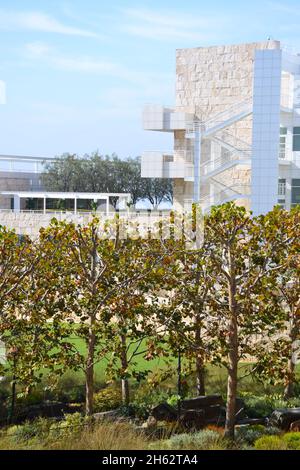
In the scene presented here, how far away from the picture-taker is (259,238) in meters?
15.3

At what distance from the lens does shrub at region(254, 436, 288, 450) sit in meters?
13.1

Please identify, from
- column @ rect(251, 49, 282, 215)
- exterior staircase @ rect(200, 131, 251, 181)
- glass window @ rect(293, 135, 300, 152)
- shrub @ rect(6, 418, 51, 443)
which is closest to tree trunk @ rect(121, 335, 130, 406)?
shrub @ rect(6, 418, 51, 443)

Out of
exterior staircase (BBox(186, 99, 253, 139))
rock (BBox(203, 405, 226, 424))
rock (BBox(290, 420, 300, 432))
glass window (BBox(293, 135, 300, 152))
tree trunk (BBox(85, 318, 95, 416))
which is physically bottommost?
rock (BBox(203, 405, 226, 424))

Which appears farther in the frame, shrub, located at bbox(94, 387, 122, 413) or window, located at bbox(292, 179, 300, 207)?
window, located at bbox(292, 179, 300, 207)

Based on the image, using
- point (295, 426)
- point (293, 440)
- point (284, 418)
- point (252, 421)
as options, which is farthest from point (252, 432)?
point (252, 421)

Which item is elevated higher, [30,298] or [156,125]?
[156,125]

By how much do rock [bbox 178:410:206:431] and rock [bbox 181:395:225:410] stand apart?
0.32m

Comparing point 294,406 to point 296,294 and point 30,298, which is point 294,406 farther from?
point 30,298

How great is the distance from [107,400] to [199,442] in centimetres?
484

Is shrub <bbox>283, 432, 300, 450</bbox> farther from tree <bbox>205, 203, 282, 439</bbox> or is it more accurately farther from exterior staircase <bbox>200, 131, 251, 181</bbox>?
exterior staircase <bbox>200, 131, 251, 181</bbox>

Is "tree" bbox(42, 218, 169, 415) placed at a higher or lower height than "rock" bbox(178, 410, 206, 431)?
higher

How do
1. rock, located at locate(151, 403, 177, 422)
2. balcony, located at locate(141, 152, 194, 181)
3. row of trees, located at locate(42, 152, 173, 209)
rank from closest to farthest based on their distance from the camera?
rock, located at locate(151, 403, 177, 422) → balcony, located at locate(141, 152, 194, 181) → row of trees, located at locate(42, 152, 173, 209)
